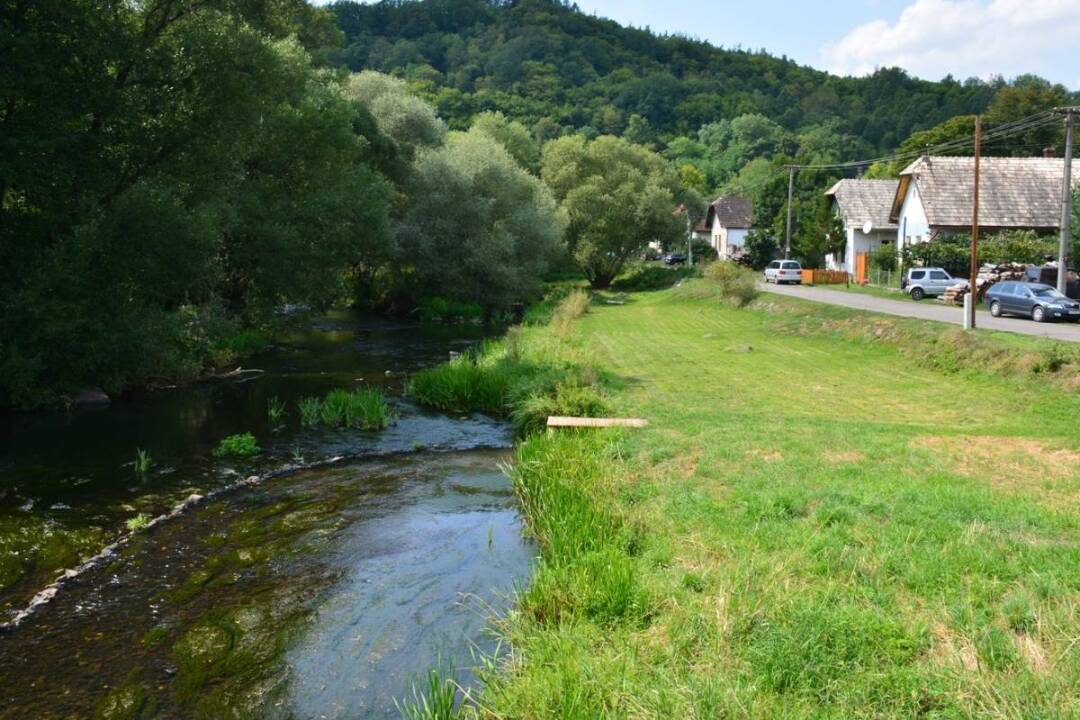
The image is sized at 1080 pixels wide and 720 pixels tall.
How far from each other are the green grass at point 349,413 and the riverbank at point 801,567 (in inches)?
207

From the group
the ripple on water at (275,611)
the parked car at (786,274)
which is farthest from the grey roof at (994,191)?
the ripple on water at (275,611)

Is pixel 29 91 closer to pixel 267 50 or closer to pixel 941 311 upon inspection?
pixel 267 50

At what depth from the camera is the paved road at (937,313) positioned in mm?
27141

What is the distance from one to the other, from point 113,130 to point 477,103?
329 feet

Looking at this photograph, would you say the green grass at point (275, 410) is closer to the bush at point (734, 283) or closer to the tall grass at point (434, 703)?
the tall grass at point (434, 703)

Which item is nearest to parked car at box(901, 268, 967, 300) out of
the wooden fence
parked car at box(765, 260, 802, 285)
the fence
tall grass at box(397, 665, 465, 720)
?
the fence

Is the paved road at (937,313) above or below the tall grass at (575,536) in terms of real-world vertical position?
above

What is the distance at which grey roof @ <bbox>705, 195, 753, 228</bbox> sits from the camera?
3647 inches

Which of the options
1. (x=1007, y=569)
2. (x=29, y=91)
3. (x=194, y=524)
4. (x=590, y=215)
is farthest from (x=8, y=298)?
(x=590, y=215)

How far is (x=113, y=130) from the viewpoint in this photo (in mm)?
20422

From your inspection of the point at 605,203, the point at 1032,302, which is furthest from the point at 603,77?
the point at 1032,302

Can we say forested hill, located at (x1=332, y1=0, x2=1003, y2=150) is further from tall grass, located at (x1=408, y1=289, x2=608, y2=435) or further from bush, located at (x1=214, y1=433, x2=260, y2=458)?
bush, located at (x1=214, y1=433, x2=260, y2=458)

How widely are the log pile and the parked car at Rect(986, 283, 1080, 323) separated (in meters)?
4.94

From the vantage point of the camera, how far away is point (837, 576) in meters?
7.59
